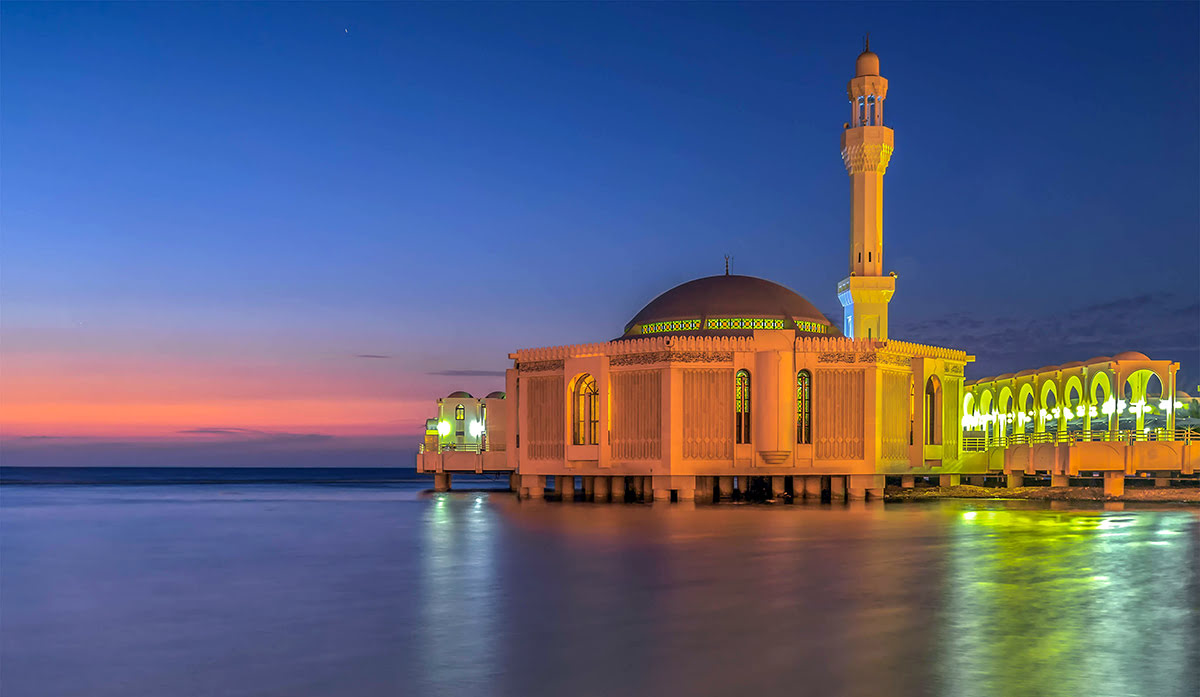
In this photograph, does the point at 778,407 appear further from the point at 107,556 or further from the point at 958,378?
the point at 107,556

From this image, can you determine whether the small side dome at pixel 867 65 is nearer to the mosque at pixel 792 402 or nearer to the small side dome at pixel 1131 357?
the mosque at pixel 792 402

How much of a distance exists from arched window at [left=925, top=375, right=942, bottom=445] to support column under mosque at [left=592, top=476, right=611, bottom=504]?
44.2ft

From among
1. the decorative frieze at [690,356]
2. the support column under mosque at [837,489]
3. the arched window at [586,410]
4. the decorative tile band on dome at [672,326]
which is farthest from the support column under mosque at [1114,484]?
the arched window at [586,410]

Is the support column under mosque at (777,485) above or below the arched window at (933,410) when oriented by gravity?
below

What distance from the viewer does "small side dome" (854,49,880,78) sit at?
171 feet

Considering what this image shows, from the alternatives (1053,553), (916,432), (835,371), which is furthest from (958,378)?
(1053,553)

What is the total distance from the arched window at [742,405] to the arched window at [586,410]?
5869 mm

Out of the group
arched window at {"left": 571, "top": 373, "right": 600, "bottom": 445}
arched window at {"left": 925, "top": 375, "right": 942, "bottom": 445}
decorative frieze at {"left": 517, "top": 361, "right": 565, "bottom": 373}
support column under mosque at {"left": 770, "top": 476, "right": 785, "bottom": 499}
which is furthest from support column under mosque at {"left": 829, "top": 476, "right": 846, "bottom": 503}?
decorative frieze at {"left": 517, "top": 361, "right": 565, "bottom": 373}

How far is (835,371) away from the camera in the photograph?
142 ft

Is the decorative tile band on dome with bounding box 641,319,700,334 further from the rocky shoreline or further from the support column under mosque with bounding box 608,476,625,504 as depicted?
the rocky shoreline

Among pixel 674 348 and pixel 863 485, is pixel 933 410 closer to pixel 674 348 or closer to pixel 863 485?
pixel 863 485

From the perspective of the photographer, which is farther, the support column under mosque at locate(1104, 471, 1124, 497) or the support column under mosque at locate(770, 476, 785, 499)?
the support column under mosque at locate(770, 476, 785, 499)

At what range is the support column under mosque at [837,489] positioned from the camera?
44.2m

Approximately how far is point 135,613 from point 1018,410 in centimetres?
4392
